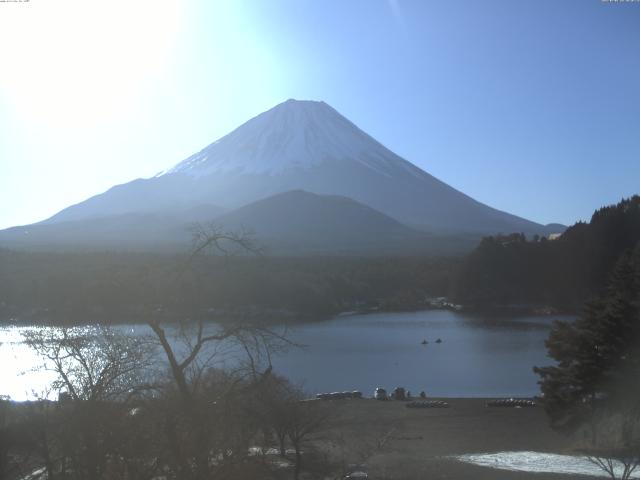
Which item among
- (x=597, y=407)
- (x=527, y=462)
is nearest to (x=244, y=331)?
(x=527, y=462)

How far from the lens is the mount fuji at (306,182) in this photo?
298 feet

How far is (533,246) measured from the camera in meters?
47.3

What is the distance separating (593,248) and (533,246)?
6798mm

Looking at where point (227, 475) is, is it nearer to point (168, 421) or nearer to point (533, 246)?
point (168, 421)

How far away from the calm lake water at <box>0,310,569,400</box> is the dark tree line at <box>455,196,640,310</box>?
6.34m

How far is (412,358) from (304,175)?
78315mm

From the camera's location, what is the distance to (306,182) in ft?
333

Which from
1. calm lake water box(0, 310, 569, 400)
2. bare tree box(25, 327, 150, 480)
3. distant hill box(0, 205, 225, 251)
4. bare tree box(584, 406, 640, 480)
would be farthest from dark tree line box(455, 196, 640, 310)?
bare tree box(25, 327, 150, 480)

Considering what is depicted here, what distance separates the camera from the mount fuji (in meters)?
90.7

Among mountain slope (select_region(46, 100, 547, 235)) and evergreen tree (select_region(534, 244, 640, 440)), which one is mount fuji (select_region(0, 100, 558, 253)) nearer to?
mountain slope (select_region(46, 100, 547, 235))

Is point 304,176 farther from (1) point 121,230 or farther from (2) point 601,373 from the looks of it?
(2) point 601,373

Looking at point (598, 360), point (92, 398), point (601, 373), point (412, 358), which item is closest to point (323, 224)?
point (412, 358)

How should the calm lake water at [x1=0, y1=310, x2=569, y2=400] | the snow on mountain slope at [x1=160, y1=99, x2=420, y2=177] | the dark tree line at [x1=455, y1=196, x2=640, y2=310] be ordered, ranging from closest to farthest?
the calm lake water at [x1=0, y1=310, x2=569, y2=400], the dark tree line at [x1=455, y1=196, x2=640, y2=310], the snow on mountain slope at [x1=160, y1=99, x2=420, y2=177]

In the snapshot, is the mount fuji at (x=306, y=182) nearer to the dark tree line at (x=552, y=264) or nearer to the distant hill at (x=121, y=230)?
the distant hill at (x=121, y=230)
